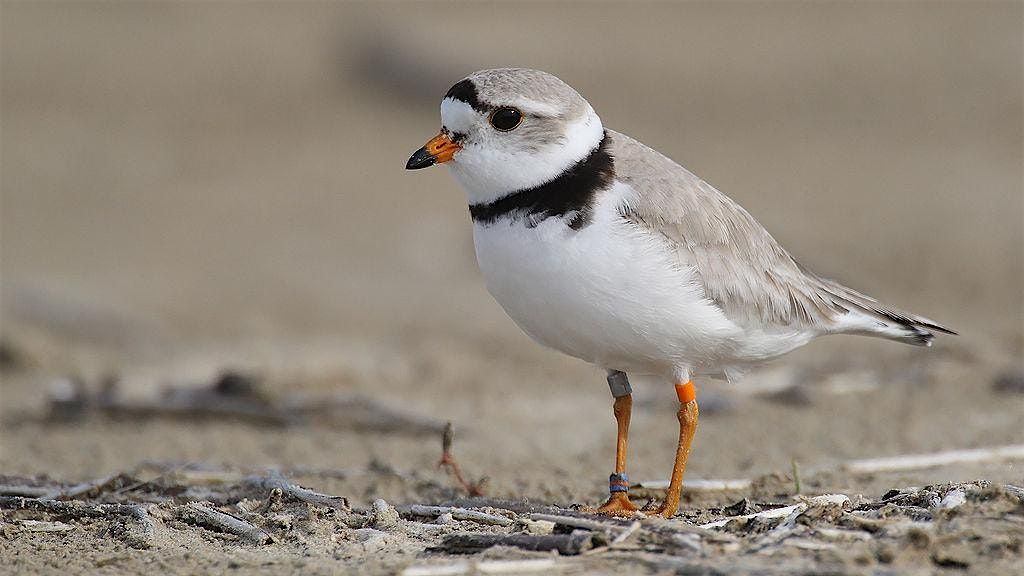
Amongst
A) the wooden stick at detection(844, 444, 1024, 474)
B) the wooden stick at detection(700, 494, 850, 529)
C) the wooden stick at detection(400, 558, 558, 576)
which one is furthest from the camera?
the wooden stick at detection(844, 444, 1024, 474)

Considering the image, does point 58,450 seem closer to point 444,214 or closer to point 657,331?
point 657,331

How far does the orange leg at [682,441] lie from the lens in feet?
15.8

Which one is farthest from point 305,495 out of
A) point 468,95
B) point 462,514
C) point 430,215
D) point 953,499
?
point 430,215

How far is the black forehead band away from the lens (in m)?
Result: 4.75

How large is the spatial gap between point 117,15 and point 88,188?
20.8 feet

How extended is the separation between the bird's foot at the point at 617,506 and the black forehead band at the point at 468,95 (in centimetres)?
165

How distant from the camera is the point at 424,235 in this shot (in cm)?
1180

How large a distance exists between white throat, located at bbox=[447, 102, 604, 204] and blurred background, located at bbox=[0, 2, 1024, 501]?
1622 mm

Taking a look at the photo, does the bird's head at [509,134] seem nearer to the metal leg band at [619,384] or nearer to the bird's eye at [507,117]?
the bird's eye at [507,117]

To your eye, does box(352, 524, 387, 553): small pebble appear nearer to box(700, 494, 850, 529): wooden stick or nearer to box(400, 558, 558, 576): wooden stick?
box(400, 558, 558, 576): wooden stick

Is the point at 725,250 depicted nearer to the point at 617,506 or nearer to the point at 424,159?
the point at 617,506

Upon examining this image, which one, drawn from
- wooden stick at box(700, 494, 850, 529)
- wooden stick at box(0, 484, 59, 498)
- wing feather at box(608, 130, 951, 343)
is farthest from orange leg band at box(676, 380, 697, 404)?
wooden stick at box(0, 484, 59, 498)

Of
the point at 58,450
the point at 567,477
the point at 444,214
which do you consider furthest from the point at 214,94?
the point at 567,477

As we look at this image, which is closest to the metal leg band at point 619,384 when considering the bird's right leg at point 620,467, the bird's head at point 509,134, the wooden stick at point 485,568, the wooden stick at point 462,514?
the bird's right leg at point 620,467
